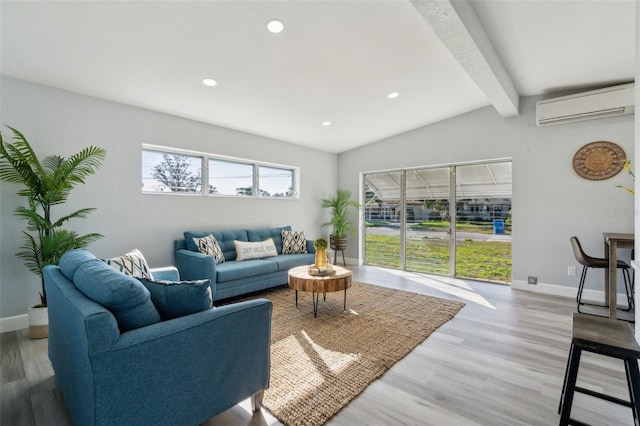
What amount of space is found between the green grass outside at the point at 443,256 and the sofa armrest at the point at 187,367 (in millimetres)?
4340

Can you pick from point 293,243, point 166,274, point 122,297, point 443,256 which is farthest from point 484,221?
point 122,297

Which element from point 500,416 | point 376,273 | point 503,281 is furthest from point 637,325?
point 376,273

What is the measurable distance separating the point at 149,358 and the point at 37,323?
7.98 ft

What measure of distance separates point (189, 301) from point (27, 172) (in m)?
2.44

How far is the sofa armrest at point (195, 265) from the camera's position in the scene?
3465mm

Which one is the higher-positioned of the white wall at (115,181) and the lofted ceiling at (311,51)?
the lofted ceiling at (311,51)

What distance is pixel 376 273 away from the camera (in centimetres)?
542

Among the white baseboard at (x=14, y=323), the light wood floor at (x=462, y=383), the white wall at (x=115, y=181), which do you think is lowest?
the light wood floor at (x=462, y=383)

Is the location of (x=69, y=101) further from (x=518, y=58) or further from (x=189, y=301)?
(x=518, y=58)

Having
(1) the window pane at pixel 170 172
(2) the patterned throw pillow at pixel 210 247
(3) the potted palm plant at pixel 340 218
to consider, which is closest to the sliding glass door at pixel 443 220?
(3) the potted palm plant at pixel 340 218

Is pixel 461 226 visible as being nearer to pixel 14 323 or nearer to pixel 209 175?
pixel 209 175

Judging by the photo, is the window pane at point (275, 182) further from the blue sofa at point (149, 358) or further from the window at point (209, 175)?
the blue sofa at point (149, 358)

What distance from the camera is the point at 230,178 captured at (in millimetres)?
4805

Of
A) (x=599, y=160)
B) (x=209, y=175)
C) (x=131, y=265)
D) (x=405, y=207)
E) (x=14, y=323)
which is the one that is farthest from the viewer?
(x=405, y=207)
